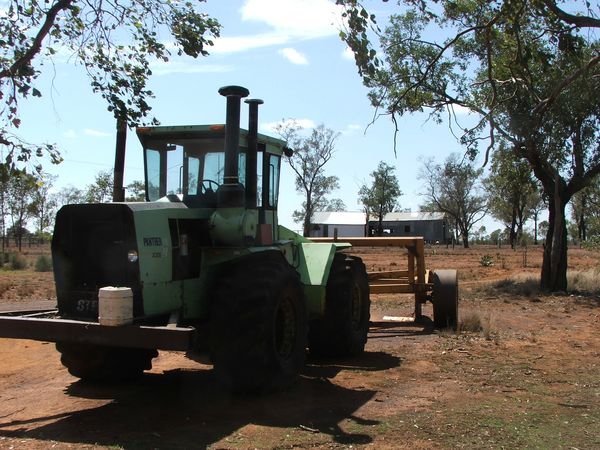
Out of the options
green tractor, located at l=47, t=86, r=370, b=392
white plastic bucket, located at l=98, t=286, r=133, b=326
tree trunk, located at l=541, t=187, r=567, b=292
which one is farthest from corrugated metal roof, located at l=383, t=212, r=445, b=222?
white plastic bucket, located at l=98, t=286, r=133, b=326

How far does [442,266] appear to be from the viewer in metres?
35.3

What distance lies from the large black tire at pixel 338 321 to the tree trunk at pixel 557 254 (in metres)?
12.1

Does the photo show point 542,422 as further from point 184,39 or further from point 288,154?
point 184,39

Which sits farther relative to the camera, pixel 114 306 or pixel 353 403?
pixel 353 403

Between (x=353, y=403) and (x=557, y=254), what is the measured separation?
14.9 meters

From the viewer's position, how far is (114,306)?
18.5ft

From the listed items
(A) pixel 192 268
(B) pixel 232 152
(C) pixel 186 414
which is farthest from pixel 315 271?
(C) pixel 186 414

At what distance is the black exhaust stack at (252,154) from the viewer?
7262mm

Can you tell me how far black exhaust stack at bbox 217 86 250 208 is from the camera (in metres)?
6.59

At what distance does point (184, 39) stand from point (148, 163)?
2962 millimetres

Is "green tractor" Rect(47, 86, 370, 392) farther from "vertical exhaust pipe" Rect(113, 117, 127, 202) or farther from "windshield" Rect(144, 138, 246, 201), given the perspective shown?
"vertical exhaust pipe" Rect(113, 117, 127, 202)

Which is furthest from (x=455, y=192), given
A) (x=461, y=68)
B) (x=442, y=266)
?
(x=461, y=68)

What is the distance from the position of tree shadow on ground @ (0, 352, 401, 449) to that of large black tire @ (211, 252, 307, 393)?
26cm

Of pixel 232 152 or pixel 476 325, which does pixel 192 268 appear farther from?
pixel 476 325
